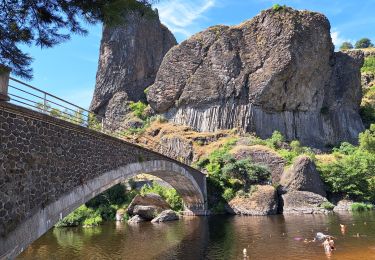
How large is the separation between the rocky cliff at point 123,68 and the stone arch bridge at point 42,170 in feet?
198

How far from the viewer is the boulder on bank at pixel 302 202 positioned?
1615 inches

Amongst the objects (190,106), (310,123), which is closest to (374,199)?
(310,123)

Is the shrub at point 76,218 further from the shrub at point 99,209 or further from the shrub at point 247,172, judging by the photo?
the shrub at point 247,172

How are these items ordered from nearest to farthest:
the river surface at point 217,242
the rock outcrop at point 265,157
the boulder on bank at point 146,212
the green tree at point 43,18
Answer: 1. the green tree at point 43,18
2. the river surface at point 217,242
3. the boulder on bank at point 146,212
4. the rock outcrop at point 265,157

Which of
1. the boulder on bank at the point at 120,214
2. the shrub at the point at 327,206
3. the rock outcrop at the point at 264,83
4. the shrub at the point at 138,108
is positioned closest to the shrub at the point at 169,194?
the boulder on bank at the point at 120,214

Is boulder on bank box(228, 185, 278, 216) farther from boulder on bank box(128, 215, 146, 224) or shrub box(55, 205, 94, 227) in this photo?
shrub box(55, 205, 94, 227)

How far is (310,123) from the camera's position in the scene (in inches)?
2552

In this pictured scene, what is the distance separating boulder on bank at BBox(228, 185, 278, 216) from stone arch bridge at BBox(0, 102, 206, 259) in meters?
23.6

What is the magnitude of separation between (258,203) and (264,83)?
25.6 m

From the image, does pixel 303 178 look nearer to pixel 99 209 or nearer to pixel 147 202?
pixel 147 202

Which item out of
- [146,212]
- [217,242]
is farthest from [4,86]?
[146,212]

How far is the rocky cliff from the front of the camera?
267ft

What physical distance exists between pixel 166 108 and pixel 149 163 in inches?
1631

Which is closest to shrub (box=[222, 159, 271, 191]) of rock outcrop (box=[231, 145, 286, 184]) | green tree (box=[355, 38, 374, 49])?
rock outcrop (box=[231, 145, 286, 184])
